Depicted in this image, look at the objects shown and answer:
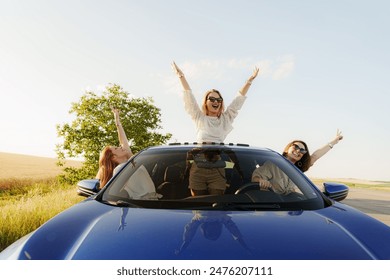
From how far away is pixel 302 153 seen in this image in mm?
5379

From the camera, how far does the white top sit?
582cm

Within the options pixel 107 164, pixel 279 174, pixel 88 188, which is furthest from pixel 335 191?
pixel 107 164

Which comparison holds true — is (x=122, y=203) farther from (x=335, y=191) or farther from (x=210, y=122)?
(x=210, y=122)

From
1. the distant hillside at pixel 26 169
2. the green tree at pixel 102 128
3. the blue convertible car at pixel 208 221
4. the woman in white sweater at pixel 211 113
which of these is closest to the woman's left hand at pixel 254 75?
the woman in white sweater at pixel 211 113

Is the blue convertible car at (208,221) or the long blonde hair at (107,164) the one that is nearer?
the blue convertible car at (208,221)

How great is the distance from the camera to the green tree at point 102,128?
29062mm

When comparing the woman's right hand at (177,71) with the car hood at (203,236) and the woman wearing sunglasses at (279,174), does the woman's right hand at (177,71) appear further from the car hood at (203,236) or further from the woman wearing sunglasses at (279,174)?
the car hood at (203,236)

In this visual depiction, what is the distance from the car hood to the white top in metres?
3.14

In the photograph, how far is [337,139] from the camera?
692 centimetres

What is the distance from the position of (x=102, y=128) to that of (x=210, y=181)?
2675 cm

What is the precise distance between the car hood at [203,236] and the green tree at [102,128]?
1052 inches

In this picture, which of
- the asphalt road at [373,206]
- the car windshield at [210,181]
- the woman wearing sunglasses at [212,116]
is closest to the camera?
the car windshield at [210,181]

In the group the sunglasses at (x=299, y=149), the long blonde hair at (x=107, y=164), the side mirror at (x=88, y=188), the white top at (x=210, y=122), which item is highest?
the white top at (x=210, y=122)
